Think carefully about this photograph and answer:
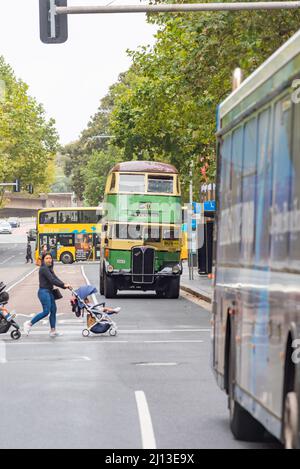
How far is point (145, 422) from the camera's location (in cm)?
1248

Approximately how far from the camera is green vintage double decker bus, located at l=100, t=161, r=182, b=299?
40.2m

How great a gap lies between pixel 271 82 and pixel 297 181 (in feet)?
4.92

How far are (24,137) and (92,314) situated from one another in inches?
3742

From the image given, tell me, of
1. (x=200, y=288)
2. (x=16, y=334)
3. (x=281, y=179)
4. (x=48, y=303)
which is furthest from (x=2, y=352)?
(x=200, y=288)

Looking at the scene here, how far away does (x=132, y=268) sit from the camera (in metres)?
40.2

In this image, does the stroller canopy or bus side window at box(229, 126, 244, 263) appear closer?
bus side window at box(229, 126, 244, 263)

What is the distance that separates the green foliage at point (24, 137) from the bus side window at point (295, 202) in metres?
97.8

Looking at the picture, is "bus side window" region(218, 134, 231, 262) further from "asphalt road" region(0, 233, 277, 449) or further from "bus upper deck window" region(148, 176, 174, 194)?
"bus upper deck window" region(148, 176, 174, 194)

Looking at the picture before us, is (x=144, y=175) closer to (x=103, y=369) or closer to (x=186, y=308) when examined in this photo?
(x=186, y=308)

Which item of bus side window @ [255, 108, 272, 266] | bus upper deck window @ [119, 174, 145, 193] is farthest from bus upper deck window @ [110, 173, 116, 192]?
bus side window @ [255, 108, 272, 266]

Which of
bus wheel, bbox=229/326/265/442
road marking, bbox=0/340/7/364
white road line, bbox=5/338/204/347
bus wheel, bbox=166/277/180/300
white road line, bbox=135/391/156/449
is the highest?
bus wheel, bbox=166/277/180/300

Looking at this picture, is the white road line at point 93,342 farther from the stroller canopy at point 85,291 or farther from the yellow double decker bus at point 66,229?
the yellow double decker bus at point 66,229

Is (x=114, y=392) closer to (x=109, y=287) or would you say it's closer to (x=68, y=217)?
(x=109, y=287)
